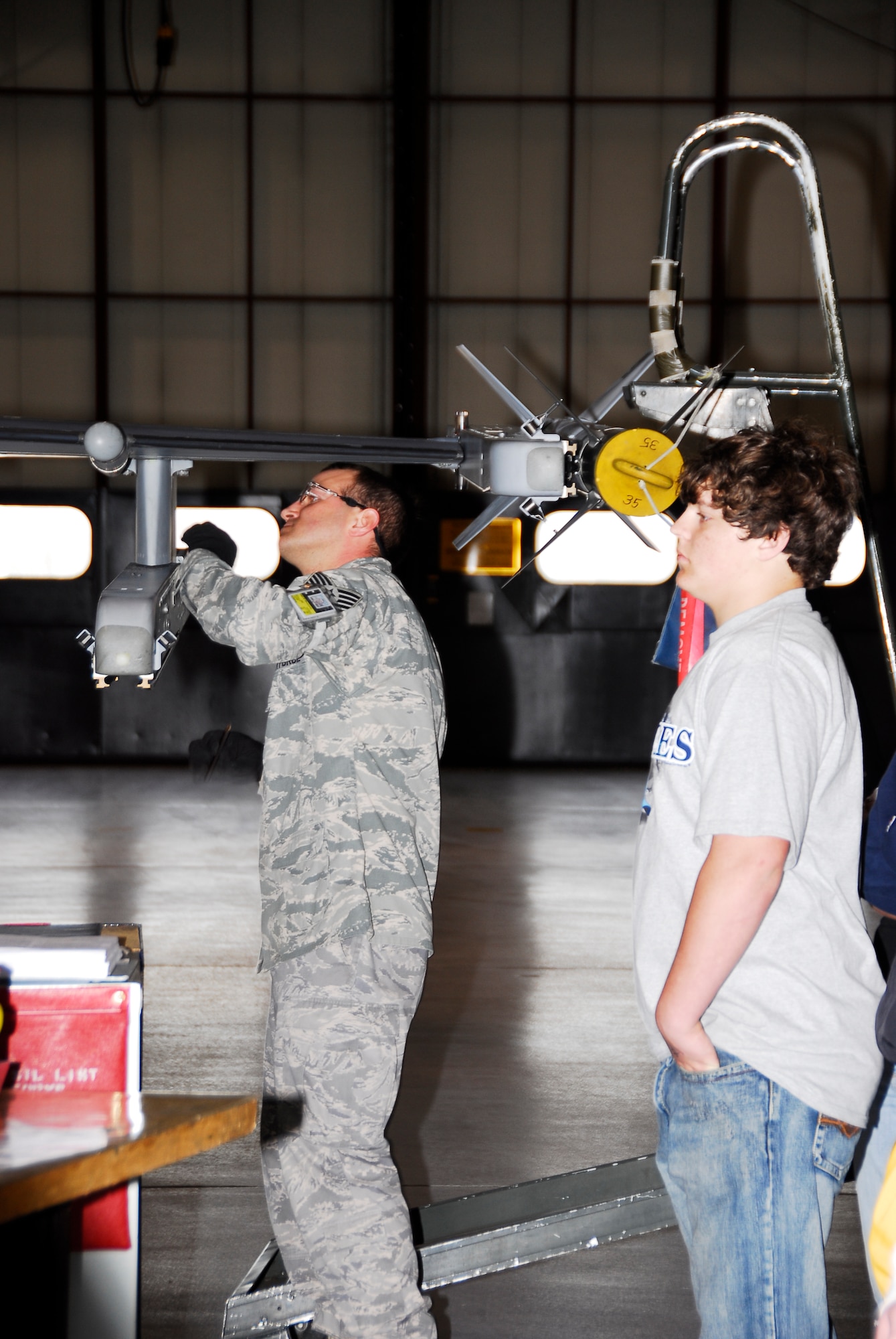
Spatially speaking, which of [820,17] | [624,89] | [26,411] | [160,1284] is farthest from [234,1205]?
[820,17]

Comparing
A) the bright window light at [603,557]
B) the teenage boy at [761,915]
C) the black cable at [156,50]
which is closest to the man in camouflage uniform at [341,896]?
the teenage boy at [761,915]

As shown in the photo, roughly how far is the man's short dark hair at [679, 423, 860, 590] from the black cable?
1119cm

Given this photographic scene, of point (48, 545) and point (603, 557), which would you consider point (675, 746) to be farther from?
point (48, 545)

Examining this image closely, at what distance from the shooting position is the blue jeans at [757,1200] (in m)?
1.61

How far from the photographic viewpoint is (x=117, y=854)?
25.5 feet

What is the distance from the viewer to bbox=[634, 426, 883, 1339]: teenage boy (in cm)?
162

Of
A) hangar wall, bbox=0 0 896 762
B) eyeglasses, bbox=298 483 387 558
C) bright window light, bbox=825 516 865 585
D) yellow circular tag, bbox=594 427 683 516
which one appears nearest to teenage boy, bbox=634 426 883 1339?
yellow circular tag, bbox=594 427 683 516

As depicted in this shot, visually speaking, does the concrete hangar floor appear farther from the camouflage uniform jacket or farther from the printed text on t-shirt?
the printed text on t-shirt

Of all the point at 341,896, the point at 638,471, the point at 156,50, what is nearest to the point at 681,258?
the point at 638,471

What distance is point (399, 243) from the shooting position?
11.4 meters

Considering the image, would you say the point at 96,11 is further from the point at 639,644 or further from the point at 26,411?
the point at 639,644

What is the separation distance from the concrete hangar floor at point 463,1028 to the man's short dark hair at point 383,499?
1.86 m

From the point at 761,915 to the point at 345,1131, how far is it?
1131 millimetres

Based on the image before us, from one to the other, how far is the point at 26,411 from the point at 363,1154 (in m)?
10.5
